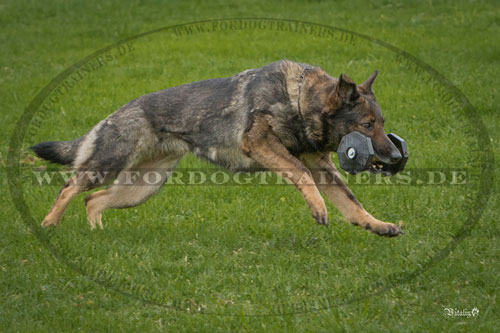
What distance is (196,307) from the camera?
463cm

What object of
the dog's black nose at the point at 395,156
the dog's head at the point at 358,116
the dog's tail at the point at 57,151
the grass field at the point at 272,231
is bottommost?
the grass field at the point at 272,231

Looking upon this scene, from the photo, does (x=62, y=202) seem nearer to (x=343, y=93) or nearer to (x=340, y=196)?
(x=340, y=196)

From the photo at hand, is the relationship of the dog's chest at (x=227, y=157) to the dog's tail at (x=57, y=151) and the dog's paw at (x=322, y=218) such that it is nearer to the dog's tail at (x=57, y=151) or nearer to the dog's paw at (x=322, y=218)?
the dog's paw at (x=322, y=218)

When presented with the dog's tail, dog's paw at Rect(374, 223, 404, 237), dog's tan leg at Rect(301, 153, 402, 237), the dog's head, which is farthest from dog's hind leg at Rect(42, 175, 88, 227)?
dog's paw at Rect(374, 223, 404, 237)

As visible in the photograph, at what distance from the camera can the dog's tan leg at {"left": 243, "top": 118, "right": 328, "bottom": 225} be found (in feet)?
16.6

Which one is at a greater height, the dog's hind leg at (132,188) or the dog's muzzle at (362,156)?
the dog's muzzle at (362,156)

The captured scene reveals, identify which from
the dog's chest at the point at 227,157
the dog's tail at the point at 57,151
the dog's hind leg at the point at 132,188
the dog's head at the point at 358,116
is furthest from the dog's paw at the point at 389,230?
the dog's tail at the point at 57,151

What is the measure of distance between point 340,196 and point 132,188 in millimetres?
2151

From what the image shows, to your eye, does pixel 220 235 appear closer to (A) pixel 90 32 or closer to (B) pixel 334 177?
(B) pixel 334 177

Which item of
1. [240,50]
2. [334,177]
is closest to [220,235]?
[334,177]

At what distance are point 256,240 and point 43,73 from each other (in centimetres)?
778

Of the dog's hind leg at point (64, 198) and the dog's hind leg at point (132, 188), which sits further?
the dog's hind leg at point (132, 188)

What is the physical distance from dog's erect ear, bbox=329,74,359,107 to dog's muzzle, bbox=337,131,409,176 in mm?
284

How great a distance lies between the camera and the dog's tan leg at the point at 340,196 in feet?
17.4
